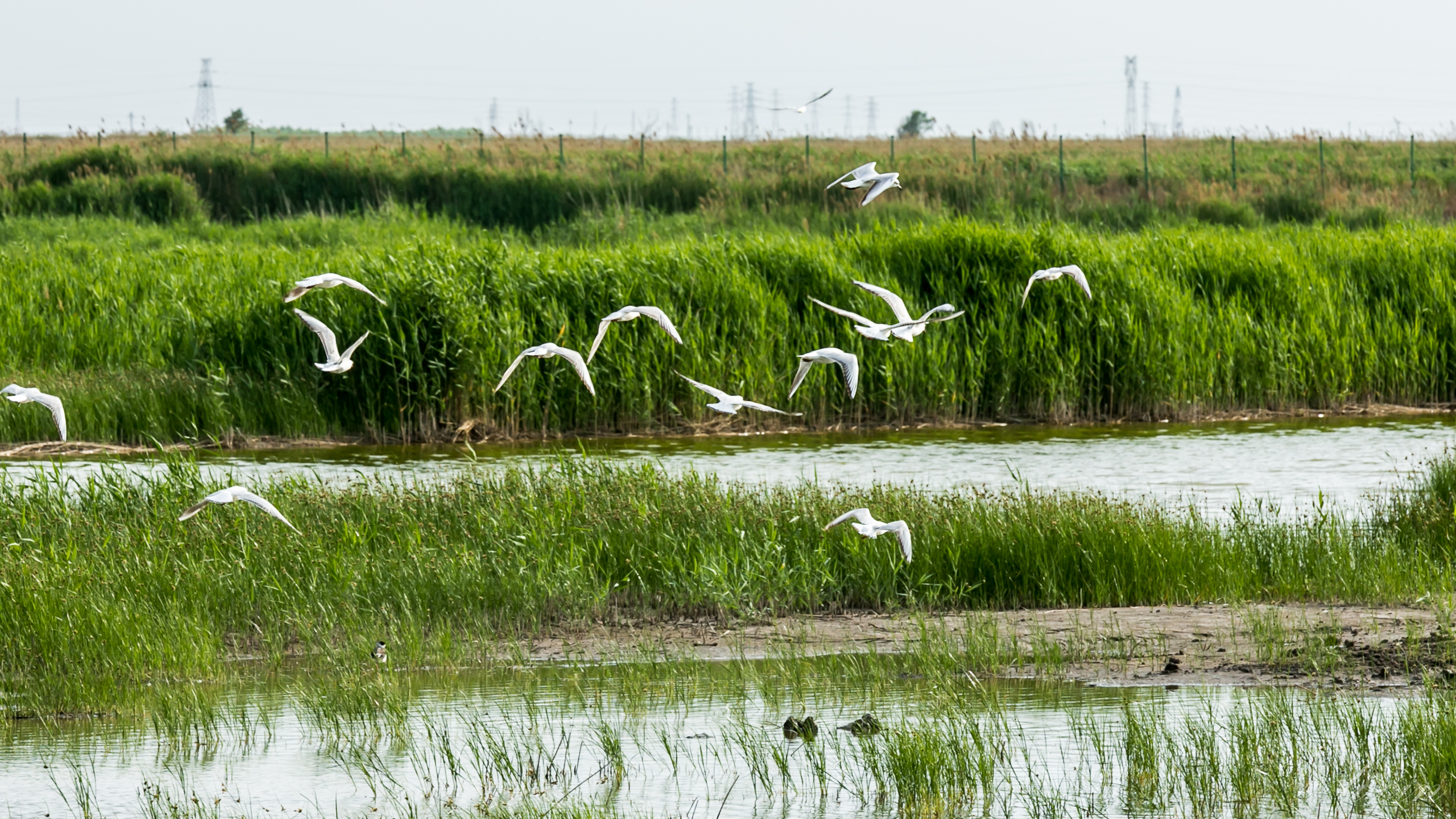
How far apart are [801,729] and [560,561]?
10.2 ft

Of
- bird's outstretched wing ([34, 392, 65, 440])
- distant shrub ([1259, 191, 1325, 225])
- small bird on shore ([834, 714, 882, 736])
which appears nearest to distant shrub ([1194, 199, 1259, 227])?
distant shrub ([1259, 191, 1325, 225])

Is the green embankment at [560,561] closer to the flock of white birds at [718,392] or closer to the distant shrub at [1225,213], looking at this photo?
the flock of white birds at [718,392]

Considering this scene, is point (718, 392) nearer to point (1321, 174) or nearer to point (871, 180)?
point (871, 180)

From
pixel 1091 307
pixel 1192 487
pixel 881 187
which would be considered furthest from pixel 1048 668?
pixel 1091 307

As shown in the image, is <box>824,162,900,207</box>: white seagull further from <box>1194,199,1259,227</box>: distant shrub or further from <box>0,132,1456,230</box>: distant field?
<box>1194,199,1259,227</box>: distant shrub

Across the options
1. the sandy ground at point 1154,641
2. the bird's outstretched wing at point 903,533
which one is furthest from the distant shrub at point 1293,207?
the bird's outstretched wing at point 903,533

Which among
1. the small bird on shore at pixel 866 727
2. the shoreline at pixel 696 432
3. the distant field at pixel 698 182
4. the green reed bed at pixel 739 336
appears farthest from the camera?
the distant field at pixel 698 182

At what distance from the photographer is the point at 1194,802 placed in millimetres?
6852

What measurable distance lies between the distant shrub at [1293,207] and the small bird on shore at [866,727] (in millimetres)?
29393

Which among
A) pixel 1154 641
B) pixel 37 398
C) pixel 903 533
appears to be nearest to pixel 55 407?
pixel 37 398

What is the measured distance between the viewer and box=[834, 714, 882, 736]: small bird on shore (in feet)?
25.6

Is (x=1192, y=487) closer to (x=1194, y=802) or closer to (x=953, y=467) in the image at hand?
(x=953, y=467)

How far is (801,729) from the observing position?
26.1ft

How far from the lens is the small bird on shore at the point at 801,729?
7.89 m
